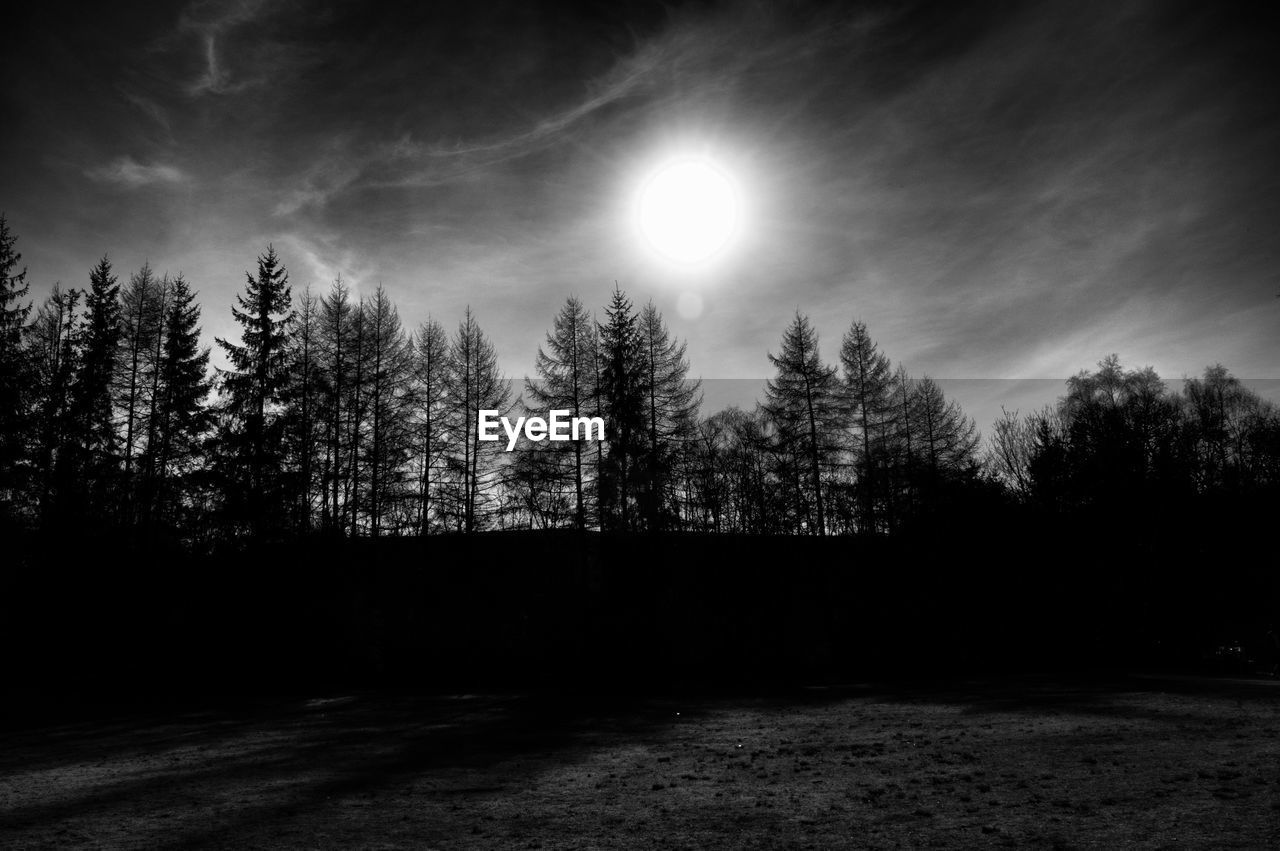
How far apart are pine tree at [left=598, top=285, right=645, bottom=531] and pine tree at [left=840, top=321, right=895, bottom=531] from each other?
1209cm

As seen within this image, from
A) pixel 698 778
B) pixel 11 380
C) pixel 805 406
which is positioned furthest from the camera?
pixel 805 406

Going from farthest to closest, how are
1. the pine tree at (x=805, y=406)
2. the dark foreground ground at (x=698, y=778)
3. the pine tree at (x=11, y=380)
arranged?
the pine tree at (x=805, y=406)
the pine tree at (x=11, y=380)
the dark foreground ground at (x=698, y=778)

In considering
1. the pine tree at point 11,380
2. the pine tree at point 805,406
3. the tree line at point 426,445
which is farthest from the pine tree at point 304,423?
the pine tree at point 805,406

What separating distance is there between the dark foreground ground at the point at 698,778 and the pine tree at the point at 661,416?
48.7 feet

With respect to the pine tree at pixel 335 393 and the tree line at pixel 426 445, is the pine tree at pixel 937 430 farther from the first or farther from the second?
the pine tree at pixel 335 393

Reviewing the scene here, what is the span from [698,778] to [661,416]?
2630 centimetres

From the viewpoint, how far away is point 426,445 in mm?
36250

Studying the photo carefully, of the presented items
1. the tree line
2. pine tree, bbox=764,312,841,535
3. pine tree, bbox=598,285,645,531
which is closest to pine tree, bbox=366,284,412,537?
the tree line

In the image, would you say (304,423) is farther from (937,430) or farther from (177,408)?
(937,430)

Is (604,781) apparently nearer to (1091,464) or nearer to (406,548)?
(406,548)

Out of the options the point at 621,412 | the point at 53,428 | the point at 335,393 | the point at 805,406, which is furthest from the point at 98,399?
the point at 805,406

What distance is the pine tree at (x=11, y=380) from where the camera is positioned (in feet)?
92.9

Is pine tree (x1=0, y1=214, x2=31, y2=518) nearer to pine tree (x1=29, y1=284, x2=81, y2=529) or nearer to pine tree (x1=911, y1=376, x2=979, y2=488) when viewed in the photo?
pine tree (x1=29, y1=284, x2=81, y2=529)

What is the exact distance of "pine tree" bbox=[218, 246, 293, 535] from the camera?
31766 millimetres
